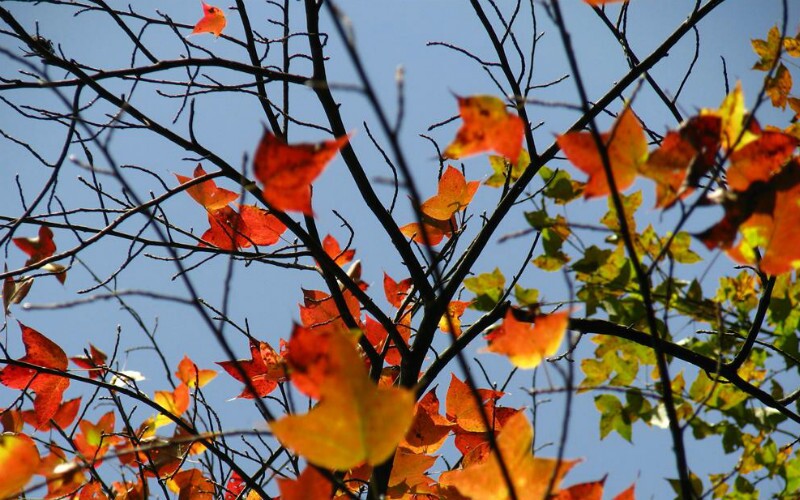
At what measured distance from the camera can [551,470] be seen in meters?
0.57

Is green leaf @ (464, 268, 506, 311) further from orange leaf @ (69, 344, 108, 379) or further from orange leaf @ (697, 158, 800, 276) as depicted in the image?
orange leaf @ (69, 344, 108, 379)

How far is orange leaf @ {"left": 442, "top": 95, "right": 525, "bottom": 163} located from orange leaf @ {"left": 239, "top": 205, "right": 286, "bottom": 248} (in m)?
0.74

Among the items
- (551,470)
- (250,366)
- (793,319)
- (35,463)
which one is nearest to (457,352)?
(551,470)

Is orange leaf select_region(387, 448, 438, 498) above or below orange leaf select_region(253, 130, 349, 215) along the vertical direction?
below

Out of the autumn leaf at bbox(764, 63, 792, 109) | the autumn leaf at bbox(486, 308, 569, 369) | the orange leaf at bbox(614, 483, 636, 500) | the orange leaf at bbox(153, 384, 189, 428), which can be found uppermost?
the autumn leaf at bbox(764, 63, 792, 109)

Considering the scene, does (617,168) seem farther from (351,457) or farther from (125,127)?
(125,127)

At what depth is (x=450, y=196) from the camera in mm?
1274

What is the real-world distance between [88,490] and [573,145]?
4.64ft

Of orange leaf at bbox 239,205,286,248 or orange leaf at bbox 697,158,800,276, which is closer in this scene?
orange leaf at bbox 697,158,800,276

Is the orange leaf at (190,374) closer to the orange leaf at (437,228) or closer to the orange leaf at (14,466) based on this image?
the orange leaf at (437,228)

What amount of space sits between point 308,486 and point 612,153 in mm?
411

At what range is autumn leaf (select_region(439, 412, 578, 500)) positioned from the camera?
560mm

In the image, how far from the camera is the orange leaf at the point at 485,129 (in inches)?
23.0

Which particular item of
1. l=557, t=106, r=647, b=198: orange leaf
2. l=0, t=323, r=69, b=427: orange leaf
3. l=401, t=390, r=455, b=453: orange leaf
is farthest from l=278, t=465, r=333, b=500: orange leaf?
l=0, t=323, r=69, b=427: orange leaf
